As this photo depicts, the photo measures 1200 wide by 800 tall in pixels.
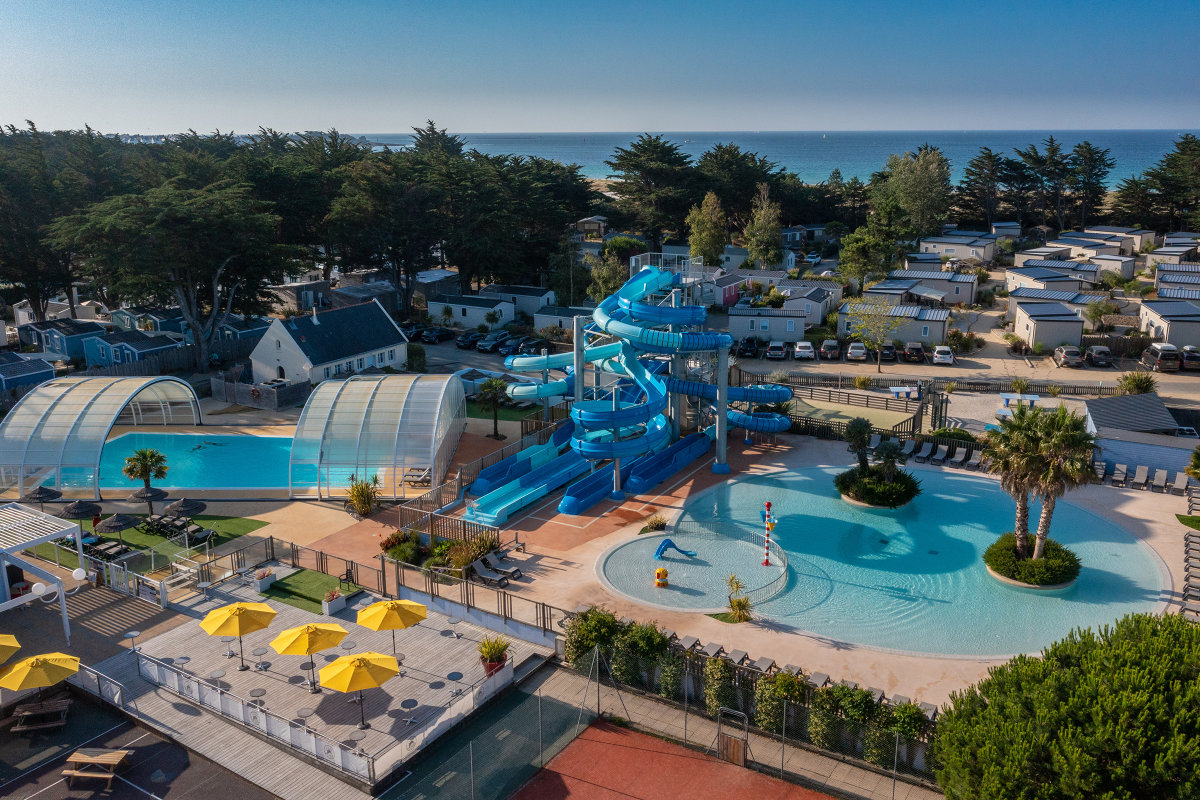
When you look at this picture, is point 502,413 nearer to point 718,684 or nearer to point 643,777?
point 718,684

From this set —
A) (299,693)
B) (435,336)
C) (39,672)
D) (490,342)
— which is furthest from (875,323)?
(39,672)

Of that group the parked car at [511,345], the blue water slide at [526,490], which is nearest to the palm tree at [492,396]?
the blue water slide at [526,490]

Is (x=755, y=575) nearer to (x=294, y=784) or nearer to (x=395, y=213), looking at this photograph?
(x=294, y=784)

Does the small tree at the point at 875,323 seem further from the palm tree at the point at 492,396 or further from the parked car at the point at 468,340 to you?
the parked car at the point at 468,340

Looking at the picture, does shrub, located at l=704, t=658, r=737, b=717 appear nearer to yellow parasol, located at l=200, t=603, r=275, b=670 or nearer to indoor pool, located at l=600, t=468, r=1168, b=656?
indoor pool, located at l=600, t=468, r=1168, b=656

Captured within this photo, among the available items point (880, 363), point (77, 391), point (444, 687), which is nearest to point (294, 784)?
point (444, 687)
